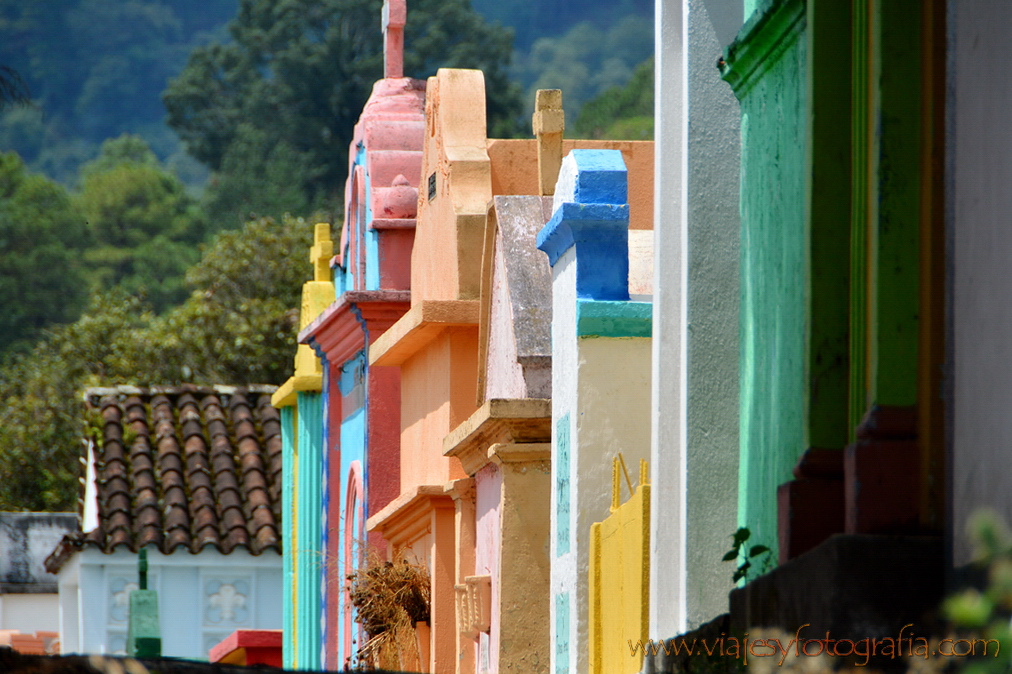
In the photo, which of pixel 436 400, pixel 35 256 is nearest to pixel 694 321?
pixel 436 400

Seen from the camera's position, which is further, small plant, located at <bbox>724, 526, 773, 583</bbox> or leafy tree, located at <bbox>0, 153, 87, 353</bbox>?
leafy tree, located at <bbox>0, 153, 87, 353</bbox>

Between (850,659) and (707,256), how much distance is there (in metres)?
2.50

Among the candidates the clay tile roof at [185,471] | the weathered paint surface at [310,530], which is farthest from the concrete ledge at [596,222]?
the clay tile roof at [185,471]

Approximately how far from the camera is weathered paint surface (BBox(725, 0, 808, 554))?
5910 millimetres

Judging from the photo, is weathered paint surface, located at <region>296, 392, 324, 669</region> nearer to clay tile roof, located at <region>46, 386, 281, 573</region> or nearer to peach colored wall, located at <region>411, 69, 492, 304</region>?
peach colored wall, located at <region>411, 69, 492, 304</region>

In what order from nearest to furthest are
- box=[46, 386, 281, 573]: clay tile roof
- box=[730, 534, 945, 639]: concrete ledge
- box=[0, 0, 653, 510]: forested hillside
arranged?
box=[730, 534, 945, 639]: concrete ledge < box=[46, 386, 281, 573]: clay tile roof < box=[0, 0, 653, 510]: forested hillside

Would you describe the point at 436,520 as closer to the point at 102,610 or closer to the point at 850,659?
the point at 850,659

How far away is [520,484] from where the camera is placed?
1012 cm

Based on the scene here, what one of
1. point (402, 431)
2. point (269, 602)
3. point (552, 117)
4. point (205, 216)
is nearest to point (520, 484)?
point (552, 117)

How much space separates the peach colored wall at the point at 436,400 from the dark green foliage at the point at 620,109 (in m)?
52.5

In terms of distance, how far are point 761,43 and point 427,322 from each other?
5.40 m

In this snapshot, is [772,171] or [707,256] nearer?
[772,171]

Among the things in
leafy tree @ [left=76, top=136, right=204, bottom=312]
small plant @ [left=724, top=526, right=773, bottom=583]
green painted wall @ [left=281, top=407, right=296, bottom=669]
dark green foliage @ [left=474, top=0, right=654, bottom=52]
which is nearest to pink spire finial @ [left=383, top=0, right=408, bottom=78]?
green painted wall @ [left=281, top=407, right=296, bottom=669]

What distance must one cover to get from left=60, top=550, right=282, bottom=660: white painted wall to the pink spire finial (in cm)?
741
